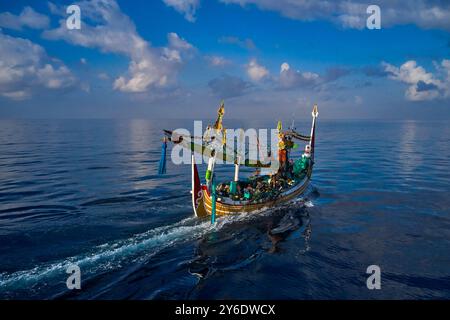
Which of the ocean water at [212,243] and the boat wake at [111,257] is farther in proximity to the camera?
the ocean water at [212,243]

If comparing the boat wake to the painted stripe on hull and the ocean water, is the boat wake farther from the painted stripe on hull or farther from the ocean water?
the painted stripe on hull

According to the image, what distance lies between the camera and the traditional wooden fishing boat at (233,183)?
2345cm

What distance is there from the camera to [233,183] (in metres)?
26.9

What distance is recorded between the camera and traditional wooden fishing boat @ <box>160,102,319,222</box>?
76.9ft

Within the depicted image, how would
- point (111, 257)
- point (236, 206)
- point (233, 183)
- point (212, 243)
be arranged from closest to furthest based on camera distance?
point (111, 257) < point (212, 243) < point (236, 206) < point (233, 183)

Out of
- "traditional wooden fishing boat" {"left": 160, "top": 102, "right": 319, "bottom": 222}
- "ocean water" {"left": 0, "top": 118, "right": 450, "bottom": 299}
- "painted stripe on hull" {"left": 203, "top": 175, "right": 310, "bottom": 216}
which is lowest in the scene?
"ocean water" {"left": 0, "top": 118, "right": 450, "bottom": 299}

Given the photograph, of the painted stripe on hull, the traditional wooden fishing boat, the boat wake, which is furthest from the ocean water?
the traditional wooden fishing boat

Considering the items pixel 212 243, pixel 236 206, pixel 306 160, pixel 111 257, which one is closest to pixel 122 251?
pixel 111 257

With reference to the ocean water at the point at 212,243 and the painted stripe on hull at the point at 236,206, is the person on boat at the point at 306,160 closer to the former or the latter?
the ocean water at the point at 212,243

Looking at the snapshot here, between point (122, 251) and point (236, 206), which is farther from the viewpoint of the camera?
point (236, 206)

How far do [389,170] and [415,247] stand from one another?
32.0m

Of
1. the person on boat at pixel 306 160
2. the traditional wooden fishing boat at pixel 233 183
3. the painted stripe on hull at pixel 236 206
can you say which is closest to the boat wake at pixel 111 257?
the painted stripe on hull at pixel 236 206

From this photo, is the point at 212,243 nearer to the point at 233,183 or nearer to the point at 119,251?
the point at 119,251

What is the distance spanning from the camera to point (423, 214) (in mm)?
28547
